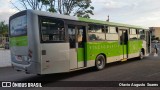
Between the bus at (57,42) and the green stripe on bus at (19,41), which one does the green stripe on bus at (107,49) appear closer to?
the bus at (57,42)

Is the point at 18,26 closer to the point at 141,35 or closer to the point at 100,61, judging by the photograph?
the point at 100,61

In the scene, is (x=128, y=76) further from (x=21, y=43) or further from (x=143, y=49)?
(x=143, y=49)

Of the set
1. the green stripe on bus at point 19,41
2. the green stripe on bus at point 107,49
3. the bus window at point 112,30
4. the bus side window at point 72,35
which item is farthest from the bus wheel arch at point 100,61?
the green stripe on bus at point 19,41

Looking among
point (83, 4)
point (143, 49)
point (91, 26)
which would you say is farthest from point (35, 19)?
A: point (83, 4)

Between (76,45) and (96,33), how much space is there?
76.7 inches

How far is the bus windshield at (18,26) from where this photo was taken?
383 inches

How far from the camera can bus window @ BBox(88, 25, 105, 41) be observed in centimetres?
1224

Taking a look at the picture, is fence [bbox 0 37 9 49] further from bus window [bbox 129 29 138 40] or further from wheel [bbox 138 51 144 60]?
wheel [bbox 138 51 144 60]

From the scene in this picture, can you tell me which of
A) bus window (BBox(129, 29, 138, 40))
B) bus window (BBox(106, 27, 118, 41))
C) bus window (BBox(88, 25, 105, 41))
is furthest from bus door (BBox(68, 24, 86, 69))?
bus window (BBox(129, 29, 138, 40))

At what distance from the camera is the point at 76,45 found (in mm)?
11164

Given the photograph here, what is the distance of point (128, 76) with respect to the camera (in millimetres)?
10578

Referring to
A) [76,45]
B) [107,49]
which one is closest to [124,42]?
[107,49]

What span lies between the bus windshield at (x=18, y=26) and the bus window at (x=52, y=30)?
30.2 inches

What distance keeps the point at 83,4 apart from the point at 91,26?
2112 cm
